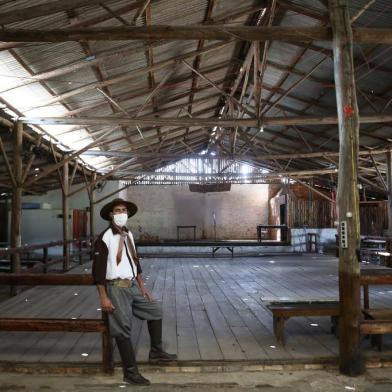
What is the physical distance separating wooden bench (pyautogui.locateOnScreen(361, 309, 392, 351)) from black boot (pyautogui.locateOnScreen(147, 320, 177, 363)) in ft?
5.64

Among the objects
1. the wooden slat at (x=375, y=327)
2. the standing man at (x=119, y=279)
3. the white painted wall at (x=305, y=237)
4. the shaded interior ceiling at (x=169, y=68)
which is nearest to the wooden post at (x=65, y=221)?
the shaded interior ceiling at (x=169, y=68)

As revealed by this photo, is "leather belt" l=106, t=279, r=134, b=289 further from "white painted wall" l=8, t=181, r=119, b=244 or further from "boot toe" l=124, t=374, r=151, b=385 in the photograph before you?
"white painted wall" l=8, t=181, r=119, b=244

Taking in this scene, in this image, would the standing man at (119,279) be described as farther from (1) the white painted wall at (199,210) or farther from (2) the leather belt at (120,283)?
(1) the white painted wall at (199,210)

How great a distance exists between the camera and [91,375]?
11.4 ft

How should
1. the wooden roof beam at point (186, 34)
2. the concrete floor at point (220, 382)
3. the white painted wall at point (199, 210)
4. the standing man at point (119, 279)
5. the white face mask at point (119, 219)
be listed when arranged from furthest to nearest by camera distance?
the white painted wall at point (199, 210), the wooden roof beam at point (186, 34), the white face mask at point (119, 219), the standing man at point (119, 279), the concrete floor at point (220, 382)

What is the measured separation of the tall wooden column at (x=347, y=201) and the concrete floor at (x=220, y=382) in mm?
192

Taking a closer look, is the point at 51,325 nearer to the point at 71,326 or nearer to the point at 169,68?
the point at 71,326

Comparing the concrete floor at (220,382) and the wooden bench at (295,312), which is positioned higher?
the wooden bench at (295,312)

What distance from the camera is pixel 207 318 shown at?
5.11 meters

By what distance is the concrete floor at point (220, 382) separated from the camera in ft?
10.6

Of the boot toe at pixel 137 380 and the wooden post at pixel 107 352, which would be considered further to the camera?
the wooden post at pixel 107 352

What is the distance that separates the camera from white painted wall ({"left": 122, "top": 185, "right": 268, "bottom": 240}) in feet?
74.5

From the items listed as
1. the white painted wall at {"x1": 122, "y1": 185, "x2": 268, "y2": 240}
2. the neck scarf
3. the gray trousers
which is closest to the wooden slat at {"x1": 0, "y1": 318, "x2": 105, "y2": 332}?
the gray trousers

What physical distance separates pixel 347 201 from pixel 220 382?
193 cm
